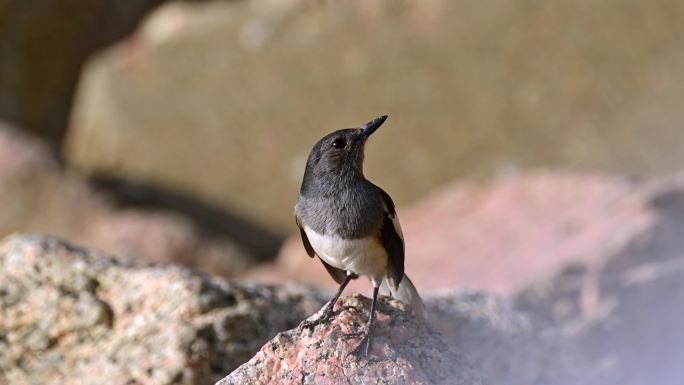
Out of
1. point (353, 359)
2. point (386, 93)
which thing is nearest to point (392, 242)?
point (353, 359)

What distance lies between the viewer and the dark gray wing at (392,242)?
4.54 m

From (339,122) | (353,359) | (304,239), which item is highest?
(339,122)

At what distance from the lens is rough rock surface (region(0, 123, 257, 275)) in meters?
11.8

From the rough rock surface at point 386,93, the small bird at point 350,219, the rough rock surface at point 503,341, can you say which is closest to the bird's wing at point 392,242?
the small bird at point 350,219

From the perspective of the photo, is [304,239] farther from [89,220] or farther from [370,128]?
[89,220]

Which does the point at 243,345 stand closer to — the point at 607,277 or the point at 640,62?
the point at 607,277

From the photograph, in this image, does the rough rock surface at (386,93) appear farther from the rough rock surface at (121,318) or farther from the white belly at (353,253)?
the white belly at (353,253)

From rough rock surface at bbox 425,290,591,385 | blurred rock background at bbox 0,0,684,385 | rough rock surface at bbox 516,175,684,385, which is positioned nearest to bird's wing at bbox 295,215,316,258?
rough rock surface at bbox 425,290,591,385

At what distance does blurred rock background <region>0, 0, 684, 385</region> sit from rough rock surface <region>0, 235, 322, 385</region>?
4.14 metres

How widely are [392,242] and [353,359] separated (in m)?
0.70

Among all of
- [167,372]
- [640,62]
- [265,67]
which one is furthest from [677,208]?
[265,67]

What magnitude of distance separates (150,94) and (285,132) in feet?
5.55

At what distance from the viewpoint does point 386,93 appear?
1220 cm

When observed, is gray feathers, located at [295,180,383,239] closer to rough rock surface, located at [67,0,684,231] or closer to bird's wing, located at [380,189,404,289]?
bird's wing, located at [380,189,404,289]
